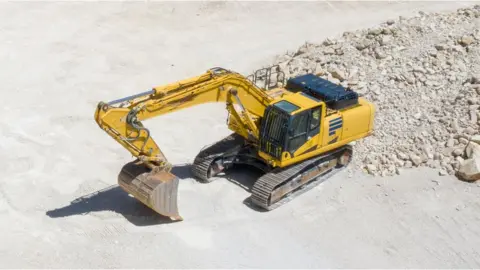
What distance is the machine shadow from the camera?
12953mm

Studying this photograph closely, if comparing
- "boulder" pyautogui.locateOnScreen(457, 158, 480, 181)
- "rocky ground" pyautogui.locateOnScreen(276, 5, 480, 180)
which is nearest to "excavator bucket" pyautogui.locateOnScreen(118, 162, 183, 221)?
"rocky ground" pyautogui.locateOnScreen(276, 5, 480, 180)

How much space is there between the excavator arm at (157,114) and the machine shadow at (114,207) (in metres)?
0.54

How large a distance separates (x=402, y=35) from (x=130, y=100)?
9.16m

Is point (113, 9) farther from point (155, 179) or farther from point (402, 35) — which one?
point (155, 179)

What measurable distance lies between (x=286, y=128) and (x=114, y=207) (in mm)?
3855

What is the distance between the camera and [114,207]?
13.4m

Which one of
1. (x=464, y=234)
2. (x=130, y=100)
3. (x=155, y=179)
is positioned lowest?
(x=464, y=234)

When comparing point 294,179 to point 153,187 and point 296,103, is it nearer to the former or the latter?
point 296,103

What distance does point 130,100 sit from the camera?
1218 centimetres

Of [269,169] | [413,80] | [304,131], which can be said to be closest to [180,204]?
[269,169]

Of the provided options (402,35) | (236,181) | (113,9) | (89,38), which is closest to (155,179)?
(236,181)

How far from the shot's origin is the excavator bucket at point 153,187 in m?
12.4

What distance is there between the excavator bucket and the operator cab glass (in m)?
2.27

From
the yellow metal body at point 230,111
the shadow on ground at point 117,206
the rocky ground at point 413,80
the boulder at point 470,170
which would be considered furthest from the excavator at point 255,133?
the boulder at point 470,170
